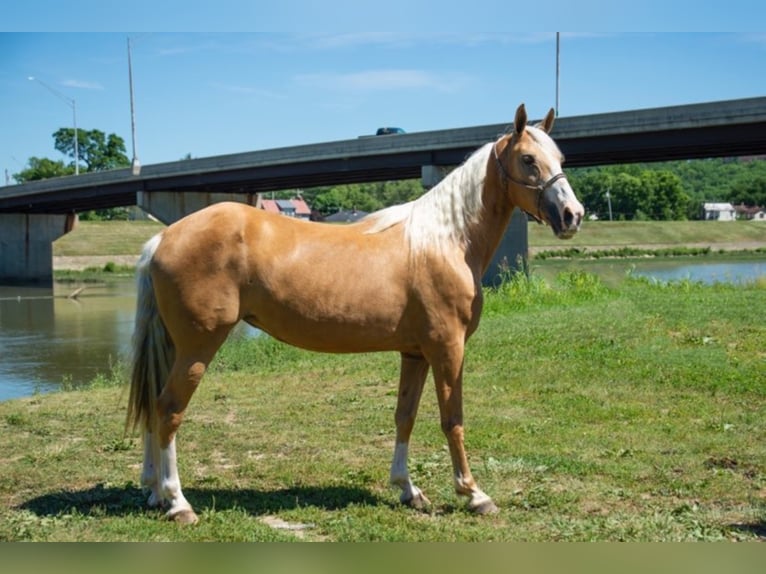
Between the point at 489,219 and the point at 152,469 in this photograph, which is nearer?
the point at 152,469

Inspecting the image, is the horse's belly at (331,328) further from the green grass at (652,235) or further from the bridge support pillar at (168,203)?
the green grass at (652,235)

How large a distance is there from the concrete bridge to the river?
495cm

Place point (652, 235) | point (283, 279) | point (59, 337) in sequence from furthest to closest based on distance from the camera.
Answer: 1. point (652, 235)
2. point (59, 337)
3. point (283, 279)

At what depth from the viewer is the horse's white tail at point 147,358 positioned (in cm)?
552

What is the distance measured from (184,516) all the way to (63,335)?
20.5 m

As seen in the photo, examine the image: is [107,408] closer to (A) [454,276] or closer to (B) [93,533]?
(B) [93,533]

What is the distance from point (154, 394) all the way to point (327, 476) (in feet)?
4.95

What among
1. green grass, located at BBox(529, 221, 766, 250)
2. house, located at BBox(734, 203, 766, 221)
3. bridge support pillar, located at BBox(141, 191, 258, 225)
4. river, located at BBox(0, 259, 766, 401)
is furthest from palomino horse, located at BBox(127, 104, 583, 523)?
house, located at BBox(734, 203, 766, 221)

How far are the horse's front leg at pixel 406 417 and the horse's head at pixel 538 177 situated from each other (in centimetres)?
133

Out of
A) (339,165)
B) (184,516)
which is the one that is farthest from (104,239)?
(184,516)

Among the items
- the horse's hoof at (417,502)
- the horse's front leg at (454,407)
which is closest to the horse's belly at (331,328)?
the horse's front leg at (454,407)

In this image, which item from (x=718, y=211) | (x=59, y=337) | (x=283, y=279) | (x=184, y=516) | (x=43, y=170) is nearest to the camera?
(x=184, y=516)

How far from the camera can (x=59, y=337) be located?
76.9 ft

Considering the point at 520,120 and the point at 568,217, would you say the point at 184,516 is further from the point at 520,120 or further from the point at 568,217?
the point at 520,120
